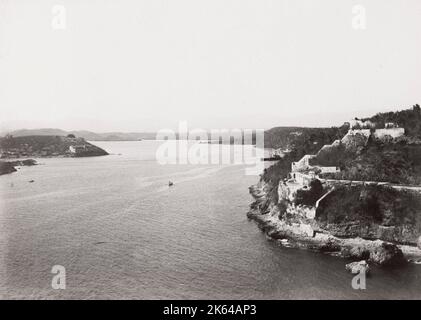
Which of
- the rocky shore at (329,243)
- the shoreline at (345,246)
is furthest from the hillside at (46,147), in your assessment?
the shoreline at (345,246)

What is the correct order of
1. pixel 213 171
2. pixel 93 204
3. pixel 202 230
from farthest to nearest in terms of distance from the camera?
pixel 213 171 → pixel 93 204 → pixel 202 230

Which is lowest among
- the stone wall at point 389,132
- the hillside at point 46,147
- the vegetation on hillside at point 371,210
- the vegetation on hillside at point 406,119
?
the vegetation on hillside at point 371,210

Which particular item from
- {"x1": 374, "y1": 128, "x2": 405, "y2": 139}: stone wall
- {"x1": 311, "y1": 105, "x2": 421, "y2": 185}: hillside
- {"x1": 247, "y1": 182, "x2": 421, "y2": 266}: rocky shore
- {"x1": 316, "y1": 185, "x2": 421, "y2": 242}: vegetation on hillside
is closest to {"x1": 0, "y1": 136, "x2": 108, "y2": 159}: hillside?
{"x1": 247, "y1": 182, "x2": 421, "y2": 266}: rocky shore

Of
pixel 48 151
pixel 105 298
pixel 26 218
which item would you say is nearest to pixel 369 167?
pixel 105 298

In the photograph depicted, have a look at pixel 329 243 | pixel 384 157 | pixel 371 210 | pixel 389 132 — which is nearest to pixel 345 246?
pixel 329 243

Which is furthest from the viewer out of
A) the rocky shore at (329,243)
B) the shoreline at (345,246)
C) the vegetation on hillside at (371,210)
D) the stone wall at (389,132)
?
the stone wall at (389,132)

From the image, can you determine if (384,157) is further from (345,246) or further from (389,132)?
(345,246)

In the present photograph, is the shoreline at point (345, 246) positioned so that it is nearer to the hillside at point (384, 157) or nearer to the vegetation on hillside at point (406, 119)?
the hillside at point (384, 157)
